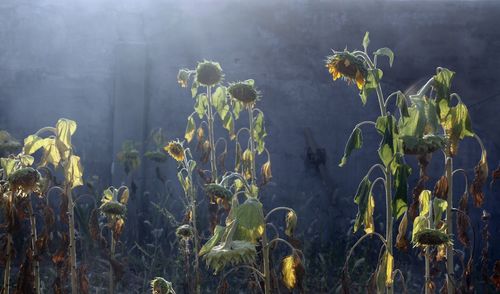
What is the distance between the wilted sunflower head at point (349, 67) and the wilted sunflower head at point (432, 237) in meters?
0.50

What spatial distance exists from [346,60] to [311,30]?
141 inches

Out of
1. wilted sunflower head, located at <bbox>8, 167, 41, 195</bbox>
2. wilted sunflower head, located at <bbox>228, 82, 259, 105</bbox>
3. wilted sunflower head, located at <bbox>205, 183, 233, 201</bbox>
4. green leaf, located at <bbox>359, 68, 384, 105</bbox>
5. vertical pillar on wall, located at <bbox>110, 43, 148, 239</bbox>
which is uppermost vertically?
vertical pillar on wall, located at <bbox>110, 43, 148, 239</bbox>

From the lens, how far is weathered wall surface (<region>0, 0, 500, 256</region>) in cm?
574

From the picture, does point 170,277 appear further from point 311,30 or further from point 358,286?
point 311,30

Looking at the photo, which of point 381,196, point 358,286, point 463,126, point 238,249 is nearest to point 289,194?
point 381,196

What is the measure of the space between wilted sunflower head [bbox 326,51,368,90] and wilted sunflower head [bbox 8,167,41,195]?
1099 millimetres

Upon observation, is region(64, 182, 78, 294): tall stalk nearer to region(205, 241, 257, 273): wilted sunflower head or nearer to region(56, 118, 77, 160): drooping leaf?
region(56, 118, 77, 160): drooping leaf

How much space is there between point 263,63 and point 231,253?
155 inches

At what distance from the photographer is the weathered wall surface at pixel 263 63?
5.74 metres

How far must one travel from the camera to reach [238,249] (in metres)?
2.01

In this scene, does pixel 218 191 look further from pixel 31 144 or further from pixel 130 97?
pixel 130 97

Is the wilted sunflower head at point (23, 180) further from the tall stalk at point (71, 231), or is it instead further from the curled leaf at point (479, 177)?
the curled leaf at point (479, 177)

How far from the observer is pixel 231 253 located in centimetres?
200

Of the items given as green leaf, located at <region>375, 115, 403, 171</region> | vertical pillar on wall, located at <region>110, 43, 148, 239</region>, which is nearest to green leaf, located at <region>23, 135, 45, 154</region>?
green leaf, located at <region>375, 115, 403, 171</region>
